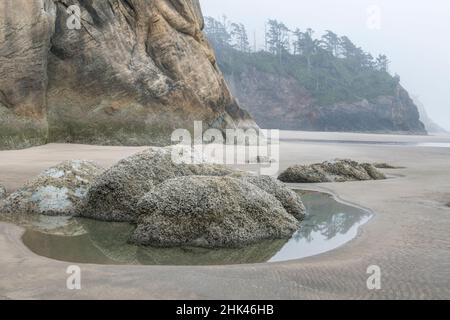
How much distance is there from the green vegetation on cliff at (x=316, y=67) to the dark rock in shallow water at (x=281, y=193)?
6744cm

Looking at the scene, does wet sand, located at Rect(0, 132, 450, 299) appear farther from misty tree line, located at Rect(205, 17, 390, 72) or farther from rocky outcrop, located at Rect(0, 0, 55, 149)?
misty tree line, located at Rect(205, 17, 390, 72)

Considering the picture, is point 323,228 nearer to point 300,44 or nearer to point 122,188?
point 122,188

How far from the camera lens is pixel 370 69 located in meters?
90.9

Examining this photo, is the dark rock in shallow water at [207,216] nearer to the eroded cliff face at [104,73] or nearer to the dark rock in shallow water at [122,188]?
the dark rock in shallow water at [122,188]

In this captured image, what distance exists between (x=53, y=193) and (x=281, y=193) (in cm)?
323

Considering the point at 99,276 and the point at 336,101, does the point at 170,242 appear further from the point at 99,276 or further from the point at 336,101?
the point at 336,101

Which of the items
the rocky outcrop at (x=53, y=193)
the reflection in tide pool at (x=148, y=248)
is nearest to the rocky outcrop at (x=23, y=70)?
the rocky outcrop at (x=53, y=193)

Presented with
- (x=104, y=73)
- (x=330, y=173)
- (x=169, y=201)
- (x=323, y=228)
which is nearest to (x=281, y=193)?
(x=323, y=228)

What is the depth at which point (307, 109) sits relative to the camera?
71.4 meters

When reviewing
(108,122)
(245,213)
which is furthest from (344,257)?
(108,122)

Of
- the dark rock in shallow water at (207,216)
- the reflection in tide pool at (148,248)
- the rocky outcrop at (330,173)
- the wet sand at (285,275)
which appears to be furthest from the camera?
the rocky outcrop at (330,173)

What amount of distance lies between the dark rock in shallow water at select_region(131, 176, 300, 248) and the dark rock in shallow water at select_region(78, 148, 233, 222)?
902 millimetres

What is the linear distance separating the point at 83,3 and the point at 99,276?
54.9 ft

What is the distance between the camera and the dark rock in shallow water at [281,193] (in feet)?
20.5
